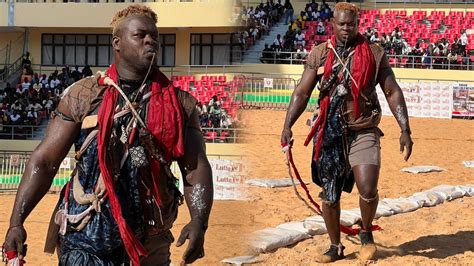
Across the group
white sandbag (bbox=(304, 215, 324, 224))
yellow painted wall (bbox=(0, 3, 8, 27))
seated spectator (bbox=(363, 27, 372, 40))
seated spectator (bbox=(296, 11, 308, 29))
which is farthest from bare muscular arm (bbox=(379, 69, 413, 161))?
yellow painted wall (bbox=(0, 3, 8, 27))

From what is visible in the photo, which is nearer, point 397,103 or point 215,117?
point 397,103

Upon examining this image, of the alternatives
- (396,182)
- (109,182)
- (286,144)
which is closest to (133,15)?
(109,182)

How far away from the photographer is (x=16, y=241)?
14.1 ft

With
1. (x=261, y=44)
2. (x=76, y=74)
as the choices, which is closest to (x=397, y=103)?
(x=261, y=44)

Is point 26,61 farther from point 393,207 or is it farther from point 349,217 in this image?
point 349,217

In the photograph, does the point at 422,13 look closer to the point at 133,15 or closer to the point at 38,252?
the point at 38,252

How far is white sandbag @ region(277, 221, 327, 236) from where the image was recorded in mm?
8609

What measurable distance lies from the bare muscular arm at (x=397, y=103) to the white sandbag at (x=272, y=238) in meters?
1.41

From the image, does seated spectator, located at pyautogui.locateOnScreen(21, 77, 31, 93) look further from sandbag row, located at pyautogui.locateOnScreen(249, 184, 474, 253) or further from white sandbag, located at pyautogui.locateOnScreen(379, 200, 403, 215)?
white sandbag, located at pyautogui.locateOnScreen(379, 200, 403, 215)

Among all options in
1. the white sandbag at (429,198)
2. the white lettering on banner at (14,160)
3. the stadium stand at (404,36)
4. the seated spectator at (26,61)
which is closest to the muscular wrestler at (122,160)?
the white sandbag at (429,198)

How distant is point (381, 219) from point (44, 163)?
5.78 meters

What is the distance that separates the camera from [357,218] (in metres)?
9.14

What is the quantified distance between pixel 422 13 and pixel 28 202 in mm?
33824

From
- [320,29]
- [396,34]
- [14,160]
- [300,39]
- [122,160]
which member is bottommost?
[14,160]
